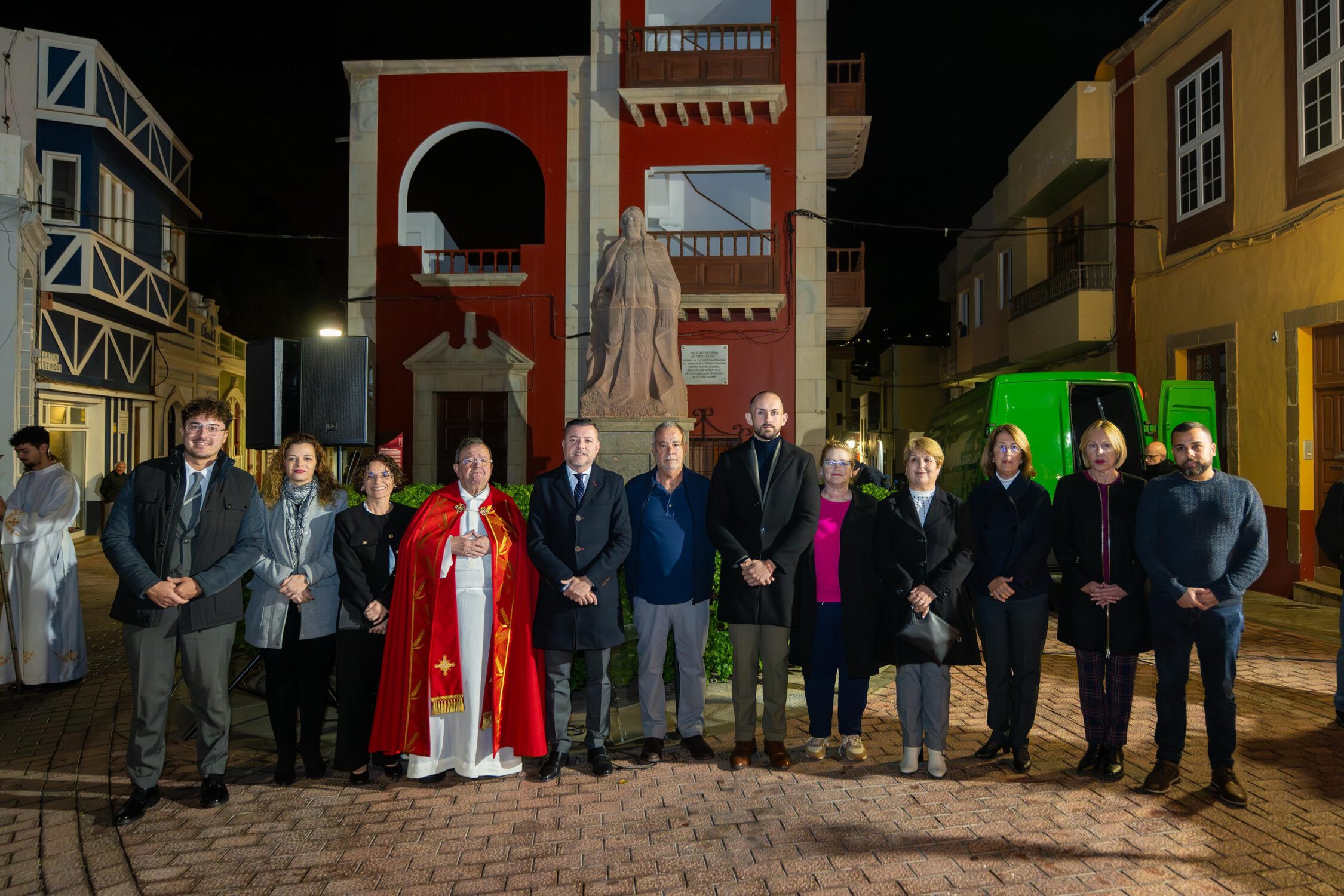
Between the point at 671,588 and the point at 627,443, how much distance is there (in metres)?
4.26

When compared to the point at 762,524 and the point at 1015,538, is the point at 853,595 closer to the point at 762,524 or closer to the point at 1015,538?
the point at 762,524

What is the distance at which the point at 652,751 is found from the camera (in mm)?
4672

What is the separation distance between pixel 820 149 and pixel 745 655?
14.0 metres

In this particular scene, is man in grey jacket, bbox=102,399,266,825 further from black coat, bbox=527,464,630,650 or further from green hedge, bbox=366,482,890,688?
black coat, bbox=527,464,630,650

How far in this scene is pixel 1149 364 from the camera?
1379cm

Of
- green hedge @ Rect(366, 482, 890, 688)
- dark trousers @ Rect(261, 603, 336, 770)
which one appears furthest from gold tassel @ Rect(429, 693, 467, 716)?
green hedge @ Rect(366, 482, 890, 688)

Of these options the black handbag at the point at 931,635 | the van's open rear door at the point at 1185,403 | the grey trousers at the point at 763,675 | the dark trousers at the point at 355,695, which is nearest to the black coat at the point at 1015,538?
the black handbag at the point at 931,635

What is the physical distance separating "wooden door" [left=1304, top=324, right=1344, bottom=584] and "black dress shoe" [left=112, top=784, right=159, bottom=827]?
37.0 ft

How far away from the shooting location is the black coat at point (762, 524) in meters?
4.57

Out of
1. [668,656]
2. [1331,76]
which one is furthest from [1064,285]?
[668,656]

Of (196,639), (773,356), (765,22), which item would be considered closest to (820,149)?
(765,22)

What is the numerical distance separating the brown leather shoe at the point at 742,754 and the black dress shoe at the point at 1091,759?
1716mm

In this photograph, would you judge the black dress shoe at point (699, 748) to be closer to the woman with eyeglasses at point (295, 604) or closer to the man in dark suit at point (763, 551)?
the man in dark suit at point (763, 551)

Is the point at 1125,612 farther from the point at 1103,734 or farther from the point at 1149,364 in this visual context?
the point at 1149,364
